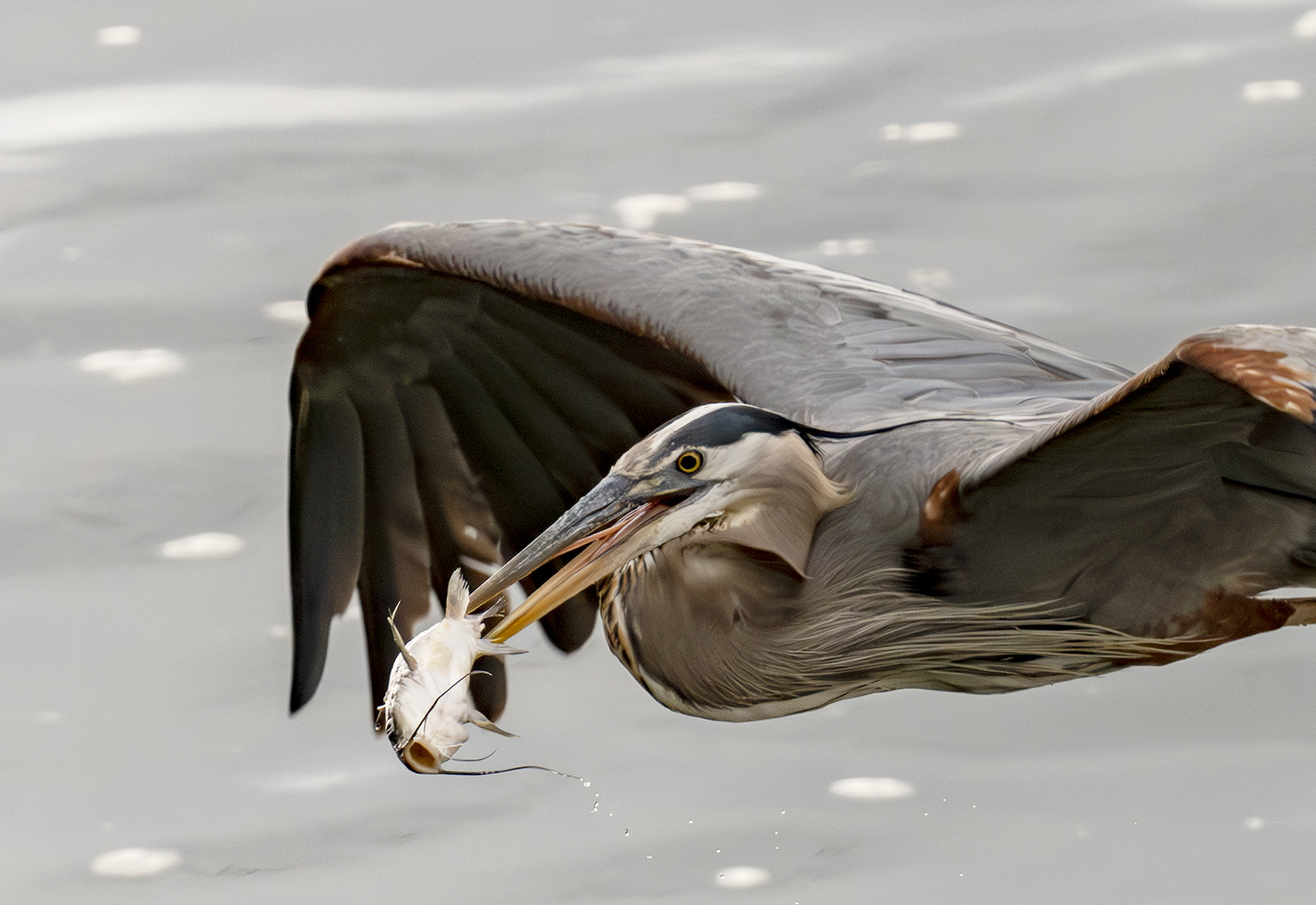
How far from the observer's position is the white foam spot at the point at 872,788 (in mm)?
12703

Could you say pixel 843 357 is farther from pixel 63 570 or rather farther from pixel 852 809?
pixel 63 570

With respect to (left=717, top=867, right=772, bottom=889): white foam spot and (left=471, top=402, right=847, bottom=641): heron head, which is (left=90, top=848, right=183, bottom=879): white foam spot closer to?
(left=717, top=867, right=772, bottom=889): white foam spot

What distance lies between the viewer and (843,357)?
12.2 ft

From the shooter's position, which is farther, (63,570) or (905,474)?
(63,570)

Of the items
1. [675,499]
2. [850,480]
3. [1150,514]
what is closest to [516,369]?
[850,480]

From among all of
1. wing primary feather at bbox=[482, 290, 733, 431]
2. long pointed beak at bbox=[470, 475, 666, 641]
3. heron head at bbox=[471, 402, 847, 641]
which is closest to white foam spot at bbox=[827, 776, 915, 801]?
wing primary feather at bbox=[482, 290, 733, 431]

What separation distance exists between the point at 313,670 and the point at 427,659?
1.84 m

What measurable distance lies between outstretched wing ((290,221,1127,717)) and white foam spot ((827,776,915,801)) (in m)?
8.29

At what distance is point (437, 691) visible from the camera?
2.66 m

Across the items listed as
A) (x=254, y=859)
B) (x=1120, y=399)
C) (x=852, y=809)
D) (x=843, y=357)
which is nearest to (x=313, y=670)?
(x=843, y=357)

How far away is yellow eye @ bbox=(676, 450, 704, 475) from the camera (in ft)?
9.51

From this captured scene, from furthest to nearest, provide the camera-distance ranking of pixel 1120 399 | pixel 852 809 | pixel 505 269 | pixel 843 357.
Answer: pixel 852 809 → pixel 505 269 → pixel 843 357 → pixel 1120 399

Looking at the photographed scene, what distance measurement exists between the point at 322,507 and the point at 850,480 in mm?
2041

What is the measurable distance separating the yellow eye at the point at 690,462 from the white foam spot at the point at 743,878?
9172mm
